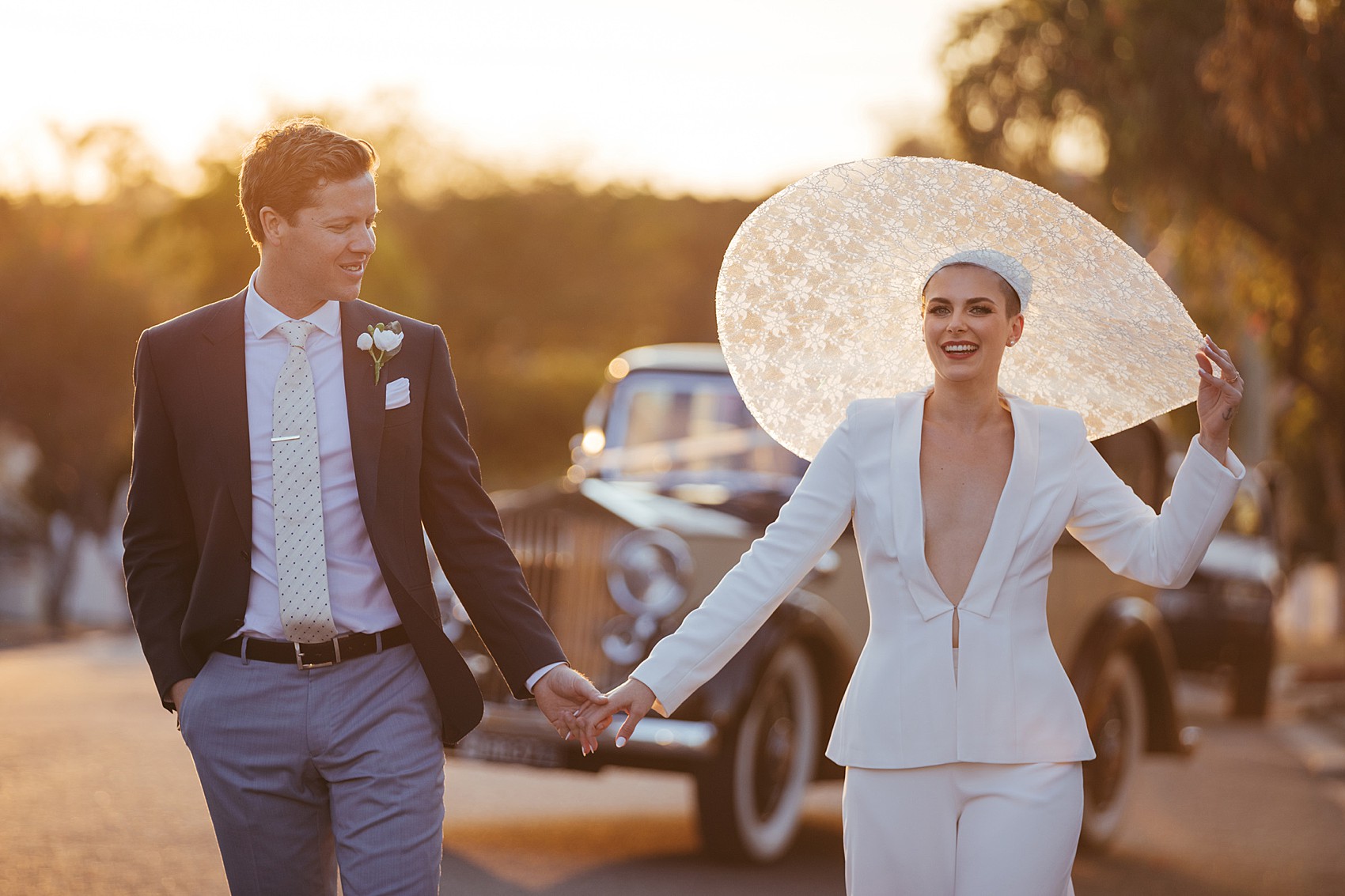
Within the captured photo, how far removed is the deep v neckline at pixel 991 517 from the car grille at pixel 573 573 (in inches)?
177

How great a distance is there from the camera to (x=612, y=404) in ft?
33.1

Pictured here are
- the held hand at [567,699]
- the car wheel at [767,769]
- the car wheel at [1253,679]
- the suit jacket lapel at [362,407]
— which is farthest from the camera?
the car wheel at [1253,679]

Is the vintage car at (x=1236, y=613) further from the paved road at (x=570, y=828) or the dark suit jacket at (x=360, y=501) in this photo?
the dark suit jacket at (x=360, y=501)

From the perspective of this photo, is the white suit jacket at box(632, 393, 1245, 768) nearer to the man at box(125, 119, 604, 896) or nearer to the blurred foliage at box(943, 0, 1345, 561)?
the man at box(125, 119, 604, 896)

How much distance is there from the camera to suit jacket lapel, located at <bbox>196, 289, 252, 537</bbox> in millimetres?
3680

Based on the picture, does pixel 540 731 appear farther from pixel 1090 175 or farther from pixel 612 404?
pixel 1090 175

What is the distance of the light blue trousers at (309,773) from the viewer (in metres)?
3.59

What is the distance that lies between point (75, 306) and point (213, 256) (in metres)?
12.9

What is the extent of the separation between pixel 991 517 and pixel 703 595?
447 centimetres

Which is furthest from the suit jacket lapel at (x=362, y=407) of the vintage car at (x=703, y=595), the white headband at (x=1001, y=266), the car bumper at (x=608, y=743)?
the vintage car at (x=703, y=595)

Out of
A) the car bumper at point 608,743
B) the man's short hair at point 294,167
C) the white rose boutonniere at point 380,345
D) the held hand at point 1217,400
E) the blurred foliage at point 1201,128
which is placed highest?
the blurred foliage at point 1201,128

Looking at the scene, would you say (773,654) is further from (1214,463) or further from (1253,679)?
(1253,679)

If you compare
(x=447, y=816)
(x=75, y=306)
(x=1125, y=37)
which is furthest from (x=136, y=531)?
(x=75, y=306)

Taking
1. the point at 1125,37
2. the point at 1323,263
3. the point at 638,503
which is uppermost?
the point at 1125,37
